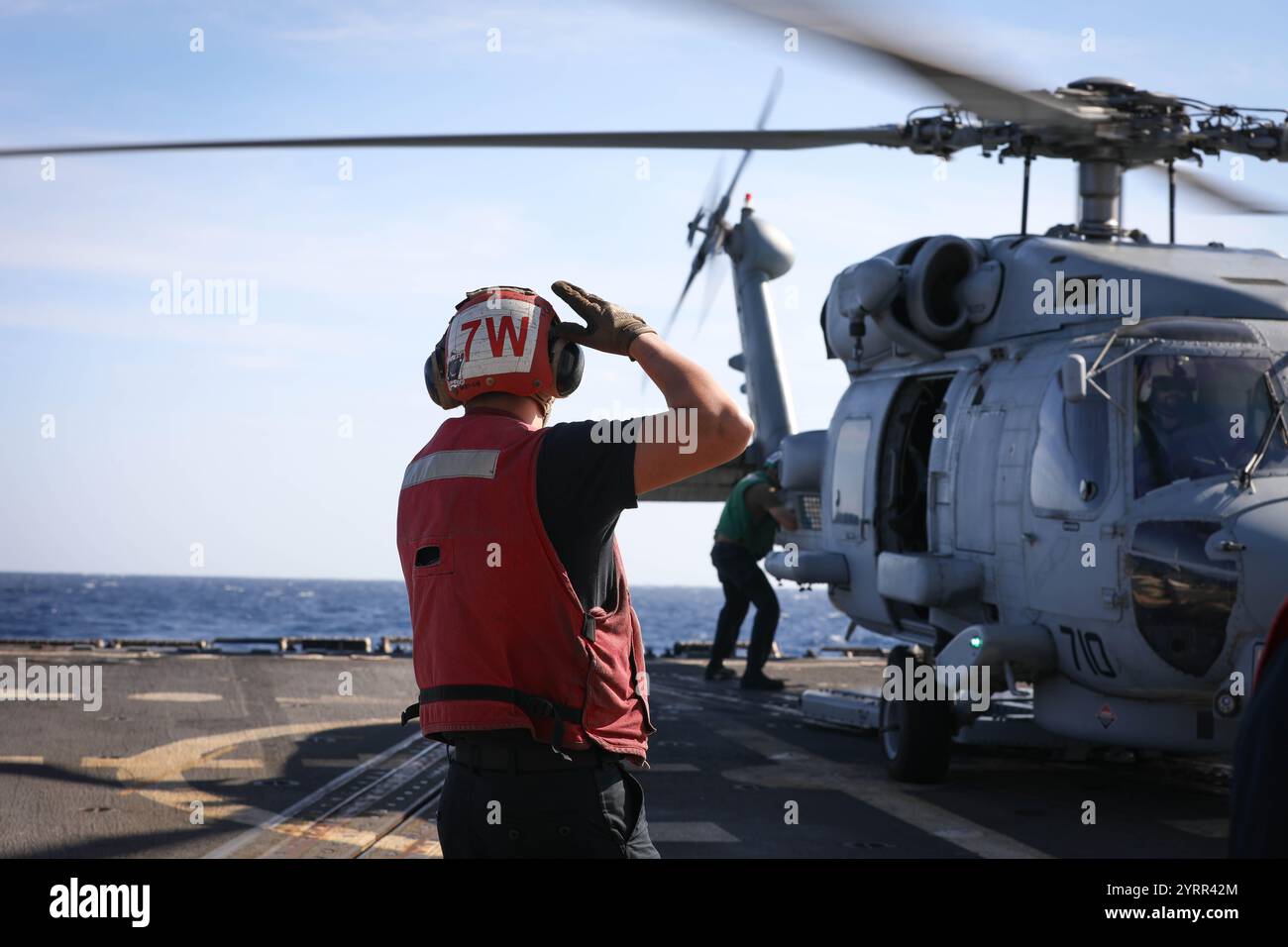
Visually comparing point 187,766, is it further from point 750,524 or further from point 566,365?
point 750,524

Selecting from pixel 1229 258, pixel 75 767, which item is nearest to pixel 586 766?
pixel 75 767

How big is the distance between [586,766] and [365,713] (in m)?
8.68

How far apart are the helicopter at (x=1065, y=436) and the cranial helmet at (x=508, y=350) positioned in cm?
279

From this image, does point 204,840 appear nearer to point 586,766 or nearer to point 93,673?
point 586,766

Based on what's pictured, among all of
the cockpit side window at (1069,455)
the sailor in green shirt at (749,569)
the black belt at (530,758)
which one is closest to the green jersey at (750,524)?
the sailor in green shirt at (749,569)

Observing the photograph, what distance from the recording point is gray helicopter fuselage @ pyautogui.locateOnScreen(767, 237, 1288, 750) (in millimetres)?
7398

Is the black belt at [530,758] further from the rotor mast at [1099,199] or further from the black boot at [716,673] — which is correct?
the black boot at [716,673]

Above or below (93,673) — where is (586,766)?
above

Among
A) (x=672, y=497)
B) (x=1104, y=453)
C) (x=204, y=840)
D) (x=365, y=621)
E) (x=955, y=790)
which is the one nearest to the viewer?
(x=204, y=840)

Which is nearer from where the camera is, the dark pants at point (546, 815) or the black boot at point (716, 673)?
the dark pants at point (546, 815)

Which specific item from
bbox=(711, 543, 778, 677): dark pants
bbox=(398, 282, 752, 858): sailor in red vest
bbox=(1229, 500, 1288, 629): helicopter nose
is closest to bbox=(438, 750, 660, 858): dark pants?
bbox=(398, 282, 752, 858): sailor in red vest

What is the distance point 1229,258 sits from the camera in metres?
8.89

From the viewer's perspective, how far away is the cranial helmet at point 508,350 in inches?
132
